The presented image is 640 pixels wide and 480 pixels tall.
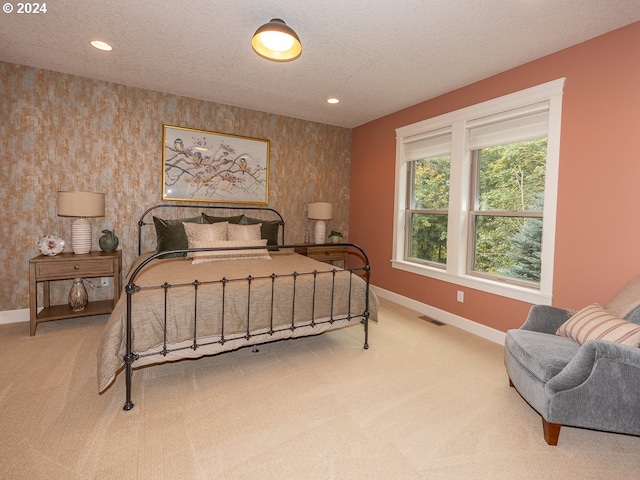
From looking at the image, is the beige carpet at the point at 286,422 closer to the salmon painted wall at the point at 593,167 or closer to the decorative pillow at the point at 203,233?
the salmon painted wall at the point at 593,167

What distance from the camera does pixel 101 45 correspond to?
9.27ft

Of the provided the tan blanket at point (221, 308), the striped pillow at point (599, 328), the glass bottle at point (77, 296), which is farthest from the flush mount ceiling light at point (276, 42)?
the glass bottle at point (77, 296)

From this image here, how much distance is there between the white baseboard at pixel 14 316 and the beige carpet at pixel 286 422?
71 centimetres

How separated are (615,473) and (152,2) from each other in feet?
12.9

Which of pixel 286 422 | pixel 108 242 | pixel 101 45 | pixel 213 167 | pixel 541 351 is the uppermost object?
pixel 101 45

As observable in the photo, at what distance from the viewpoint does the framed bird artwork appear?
13.3 feet

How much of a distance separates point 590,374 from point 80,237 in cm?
436

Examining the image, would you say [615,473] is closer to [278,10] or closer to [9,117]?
[278,10]

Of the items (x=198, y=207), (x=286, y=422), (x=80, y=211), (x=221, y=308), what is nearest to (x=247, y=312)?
(x=221, y=308)

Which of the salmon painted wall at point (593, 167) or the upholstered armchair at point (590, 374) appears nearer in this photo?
the upholstered armchair at point (590, 374)

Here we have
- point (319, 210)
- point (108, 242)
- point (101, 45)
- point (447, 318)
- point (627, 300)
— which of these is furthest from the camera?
point (319, 210)

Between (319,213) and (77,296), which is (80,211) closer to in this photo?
(77,296)

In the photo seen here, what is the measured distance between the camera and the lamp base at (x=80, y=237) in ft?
11.0

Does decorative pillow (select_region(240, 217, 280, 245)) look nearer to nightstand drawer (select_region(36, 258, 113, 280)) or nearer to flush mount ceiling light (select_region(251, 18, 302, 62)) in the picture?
nightstand drawer (select_region(36, 258, 113, 280))
